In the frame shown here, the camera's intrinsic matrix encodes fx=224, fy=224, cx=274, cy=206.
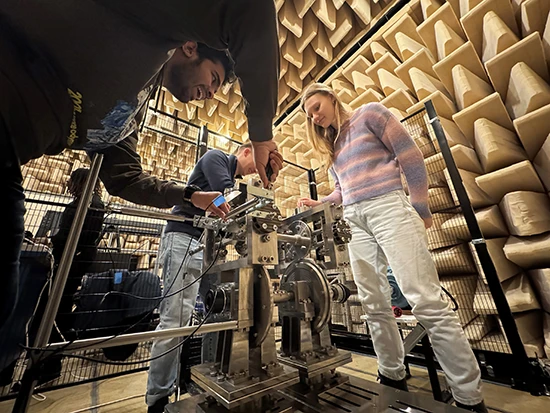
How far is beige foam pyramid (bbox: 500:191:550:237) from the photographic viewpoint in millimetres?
1568

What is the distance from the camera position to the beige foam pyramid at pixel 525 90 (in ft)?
5.40

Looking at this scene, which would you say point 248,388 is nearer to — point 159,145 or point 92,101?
point 92,101

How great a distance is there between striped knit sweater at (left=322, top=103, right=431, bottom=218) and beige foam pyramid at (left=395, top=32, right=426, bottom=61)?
1741 millimetres

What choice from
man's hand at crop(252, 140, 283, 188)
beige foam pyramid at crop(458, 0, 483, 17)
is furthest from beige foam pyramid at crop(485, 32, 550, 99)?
man's hand at crop(252, 140, 283, 188)

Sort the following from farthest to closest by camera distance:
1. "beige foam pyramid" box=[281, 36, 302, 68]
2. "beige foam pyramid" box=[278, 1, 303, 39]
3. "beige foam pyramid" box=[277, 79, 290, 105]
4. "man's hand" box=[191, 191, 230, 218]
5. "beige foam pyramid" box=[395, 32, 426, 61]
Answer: "beige foam pyramid" box=[277, 79, 290, 105]
"beige foam pyramid" box=[281, 36, 302, 68]
"beige foam pyramid" box=[278, 1, 303, 39]
"beige foam pyramid" box=[395, 32, 426, 61]
"man's hand" box=[191, 191, 230, 218]

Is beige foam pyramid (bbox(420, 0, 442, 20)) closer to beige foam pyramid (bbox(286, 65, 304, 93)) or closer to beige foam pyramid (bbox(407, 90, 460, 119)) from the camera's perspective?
beige foam pyramid (bbox(407, 90, 460, 119))

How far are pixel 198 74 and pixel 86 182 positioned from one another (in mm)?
589

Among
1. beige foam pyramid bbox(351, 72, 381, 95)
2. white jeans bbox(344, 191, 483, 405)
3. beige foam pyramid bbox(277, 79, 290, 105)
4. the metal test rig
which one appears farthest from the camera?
beige foam pyramid bbox(277, 79, 290, 105)

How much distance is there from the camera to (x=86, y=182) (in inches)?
33.7

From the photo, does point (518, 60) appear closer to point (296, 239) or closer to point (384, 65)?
point (384, 65)

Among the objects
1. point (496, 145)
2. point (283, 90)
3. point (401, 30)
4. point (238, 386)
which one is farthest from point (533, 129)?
point (283, 90)

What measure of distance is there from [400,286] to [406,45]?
109 inches

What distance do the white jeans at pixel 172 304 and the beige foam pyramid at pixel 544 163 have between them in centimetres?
261

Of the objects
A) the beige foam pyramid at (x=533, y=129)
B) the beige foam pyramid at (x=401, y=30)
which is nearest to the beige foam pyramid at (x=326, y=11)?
the beige foam pyramid at (x=401, y=30)
